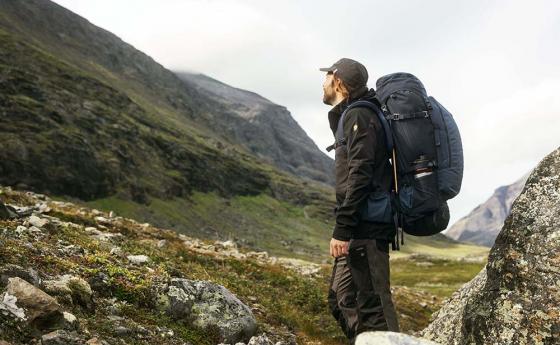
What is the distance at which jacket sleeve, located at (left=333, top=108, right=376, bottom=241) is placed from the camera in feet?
21.7

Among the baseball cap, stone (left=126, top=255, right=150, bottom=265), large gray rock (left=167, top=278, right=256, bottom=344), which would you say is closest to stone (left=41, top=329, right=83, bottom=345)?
large gray rock (left=167, top=278, right=256, bottom=344)

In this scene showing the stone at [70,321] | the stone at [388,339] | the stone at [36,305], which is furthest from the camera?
the stone at [70,321]

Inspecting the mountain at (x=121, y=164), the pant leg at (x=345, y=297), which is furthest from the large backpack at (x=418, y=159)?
the mountain at (x=121, y=164)

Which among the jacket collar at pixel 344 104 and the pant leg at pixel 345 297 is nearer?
the pant leg at pixel 345 297

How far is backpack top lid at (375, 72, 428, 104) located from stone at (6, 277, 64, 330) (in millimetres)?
5294

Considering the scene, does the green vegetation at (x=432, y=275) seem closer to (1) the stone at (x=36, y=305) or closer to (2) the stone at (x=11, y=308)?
(1) the stone at (x=36, y=305)

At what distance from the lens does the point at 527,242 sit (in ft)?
21.1

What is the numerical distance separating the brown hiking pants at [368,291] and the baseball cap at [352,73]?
91.2 inches

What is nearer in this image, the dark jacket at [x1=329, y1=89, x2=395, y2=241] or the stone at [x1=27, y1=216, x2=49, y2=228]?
the dark jacket at [x1=329, y1=89, x2=395, y2=241]

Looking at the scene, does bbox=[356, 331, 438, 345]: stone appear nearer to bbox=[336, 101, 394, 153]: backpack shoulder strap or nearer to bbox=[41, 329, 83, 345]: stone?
bbox=[336, 101, 394, 153]: backpack shoulder strap

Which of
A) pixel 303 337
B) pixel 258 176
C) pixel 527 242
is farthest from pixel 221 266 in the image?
pixel 258 176

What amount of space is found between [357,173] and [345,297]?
184cm

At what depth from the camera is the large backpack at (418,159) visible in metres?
6.49

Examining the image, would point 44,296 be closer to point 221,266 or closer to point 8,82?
point 221,266
